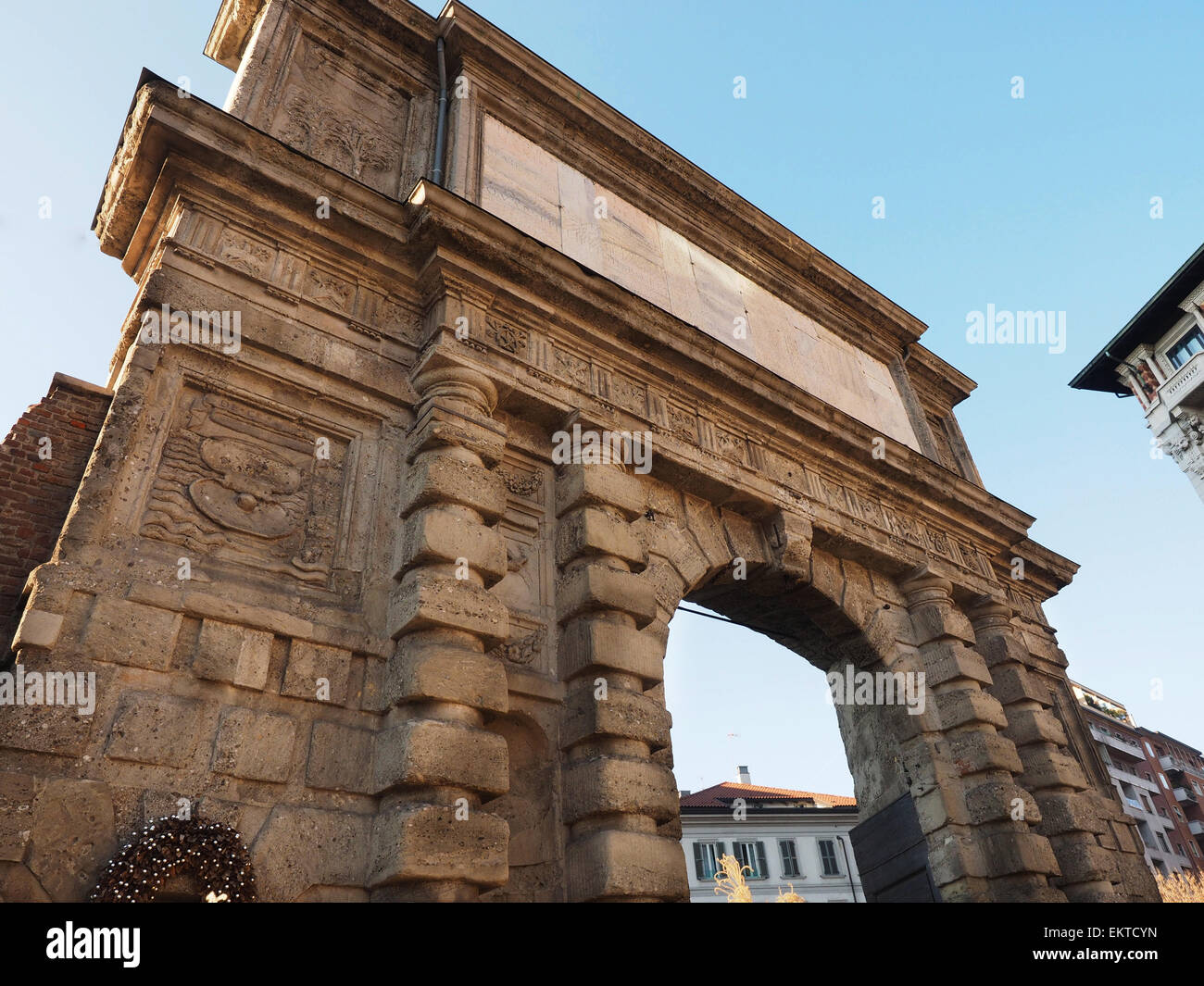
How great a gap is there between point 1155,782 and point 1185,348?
29.0 metres

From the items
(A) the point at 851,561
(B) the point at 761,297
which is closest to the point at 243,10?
(B) the point at 761,297

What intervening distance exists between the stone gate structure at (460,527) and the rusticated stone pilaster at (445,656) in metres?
0.03

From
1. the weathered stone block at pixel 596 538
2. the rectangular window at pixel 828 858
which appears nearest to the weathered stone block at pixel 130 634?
the weathered stone block at pixel 596 538

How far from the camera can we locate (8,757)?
12.9 ft

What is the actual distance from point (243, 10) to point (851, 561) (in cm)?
976

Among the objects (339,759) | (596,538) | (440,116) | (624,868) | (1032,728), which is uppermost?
(440,116)

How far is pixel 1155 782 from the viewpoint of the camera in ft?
148

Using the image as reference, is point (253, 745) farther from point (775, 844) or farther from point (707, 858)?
point (775, 844)

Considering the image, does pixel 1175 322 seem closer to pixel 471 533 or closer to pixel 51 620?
pixel 471 533

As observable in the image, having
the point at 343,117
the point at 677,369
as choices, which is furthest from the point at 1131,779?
the point at 343,117

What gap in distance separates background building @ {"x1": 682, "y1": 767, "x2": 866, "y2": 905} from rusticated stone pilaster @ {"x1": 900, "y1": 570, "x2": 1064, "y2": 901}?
2291cm

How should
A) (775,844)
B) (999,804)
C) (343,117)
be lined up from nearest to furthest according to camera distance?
(999,804)
(343,117)
(775,844)

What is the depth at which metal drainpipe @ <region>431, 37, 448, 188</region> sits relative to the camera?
828 centimetres

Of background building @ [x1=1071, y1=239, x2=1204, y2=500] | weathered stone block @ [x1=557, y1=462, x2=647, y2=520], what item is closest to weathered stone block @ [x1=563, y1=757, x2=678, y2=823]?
weathered stone block @ [x1=557, y1=462, x2=647, y2=520]
